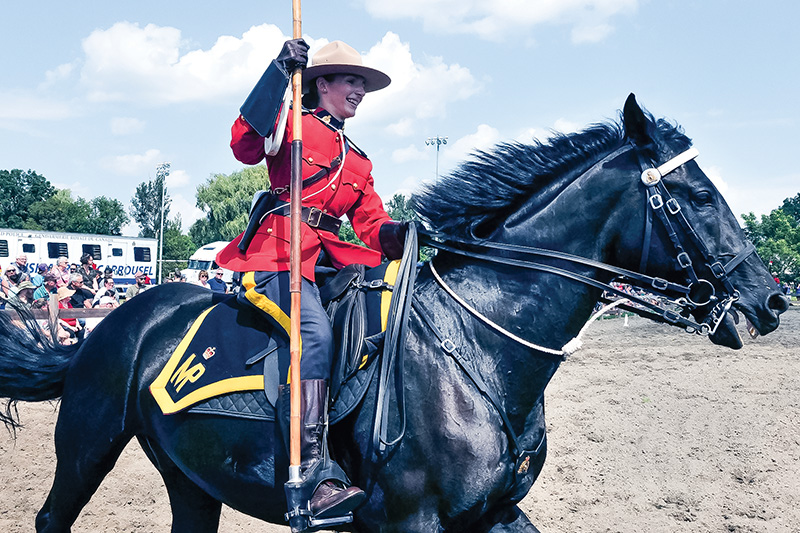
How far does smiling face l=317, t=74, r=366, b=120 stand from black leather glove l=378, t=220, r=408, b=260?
2.32 ft

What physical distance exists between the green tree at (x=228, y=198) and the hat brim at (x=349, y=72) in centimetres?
5311

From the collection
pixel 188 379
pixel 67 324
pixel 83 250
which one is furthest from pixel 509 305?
pixel 83 250

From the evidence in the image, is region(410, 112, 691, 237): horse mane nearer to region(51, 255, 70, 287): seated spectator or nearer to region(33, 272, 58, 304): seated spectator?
region(33, 272, 58, 304): seated spectator

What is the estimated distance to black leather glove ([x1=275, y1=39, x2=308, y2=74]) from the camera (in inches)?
130

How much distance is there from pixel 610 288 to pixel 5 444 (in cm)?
765

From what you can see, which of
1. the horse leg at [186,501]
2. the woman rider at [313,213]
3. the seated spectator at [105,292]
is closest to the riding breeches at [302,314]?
the woman rider at [313,213]

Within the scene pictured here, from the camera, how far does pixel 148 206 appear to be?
8825 cm

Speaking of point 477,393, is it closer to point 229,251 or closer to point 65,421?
point 229,251

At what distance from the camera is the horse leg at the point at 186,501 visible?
4.08 metres

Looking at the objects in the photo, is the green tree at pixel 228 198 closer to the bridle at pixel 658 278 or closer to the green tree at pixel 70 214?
the green tree at pixel 70 214

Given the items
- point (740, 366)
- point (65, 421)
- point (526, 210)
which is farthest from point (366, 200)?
point (740, 366)

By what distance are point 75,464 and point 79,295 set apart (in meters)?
9.87

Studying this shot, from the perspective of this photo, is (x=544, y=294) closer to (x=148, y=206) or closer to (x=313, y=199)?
(x=313, y=199)

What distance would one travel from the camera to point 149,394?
3.81 metres
